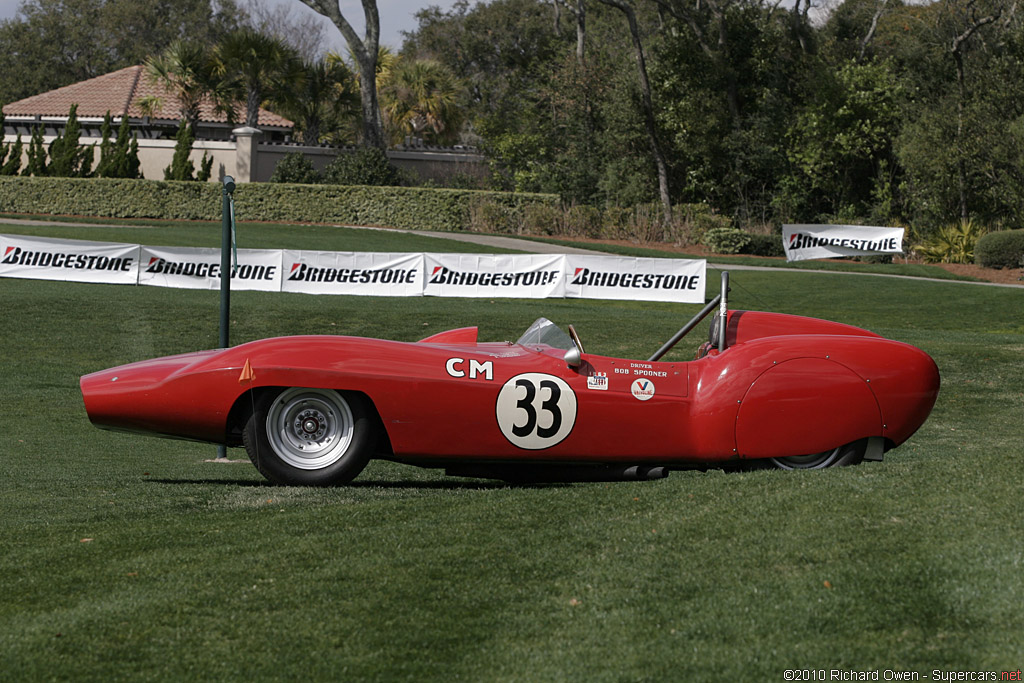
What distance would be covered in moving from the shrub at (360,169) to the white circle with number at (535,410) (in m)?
42.7

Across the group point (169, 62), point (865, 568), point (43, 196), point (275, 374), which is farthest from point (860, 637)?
point (169, 62)

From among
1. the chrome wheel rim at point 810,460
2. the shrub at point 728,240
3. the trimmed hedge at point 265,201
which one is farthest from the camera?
the trimmed hedge at point 265,201

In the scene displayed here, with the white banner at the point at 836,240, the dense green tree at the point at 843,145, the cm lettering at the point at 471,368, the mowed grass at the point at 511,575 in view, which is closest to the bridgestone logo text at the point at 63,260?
the mowed grass at the point at 511,575

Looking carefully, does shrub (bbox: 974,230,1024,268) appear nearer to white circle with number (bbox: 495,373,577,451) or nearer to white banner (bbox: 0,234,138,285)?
white banner (bbox: 0,234,138,285)

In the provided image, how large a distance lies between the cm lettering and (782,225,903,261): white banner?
34.1 m

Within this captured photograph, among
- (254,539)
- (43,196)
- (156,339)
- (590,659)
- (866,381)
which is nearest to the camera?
(590,659)

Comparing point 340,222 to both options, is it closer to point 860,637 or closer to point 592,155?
point 592,155

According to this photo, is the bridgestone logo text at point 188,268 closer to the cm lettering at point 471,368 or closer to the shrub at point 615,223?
the cm lettering at point 471,368

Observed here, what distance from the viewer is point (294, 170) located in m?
49.1

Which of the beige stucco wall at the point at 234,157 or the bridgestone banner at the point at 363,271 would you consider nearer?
the bridgestone banner at the point at 363,271

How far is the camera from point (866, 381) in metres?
7.64

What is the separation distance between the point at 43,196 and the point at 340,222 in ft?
41.6

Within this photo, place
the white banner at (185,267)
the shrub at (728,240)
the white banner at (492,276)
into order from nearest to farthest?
the white banner at (185,267) → the white banner at (492,276) → the shrub at (728,240)

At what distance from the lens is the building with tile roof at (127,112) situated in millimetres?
57156
